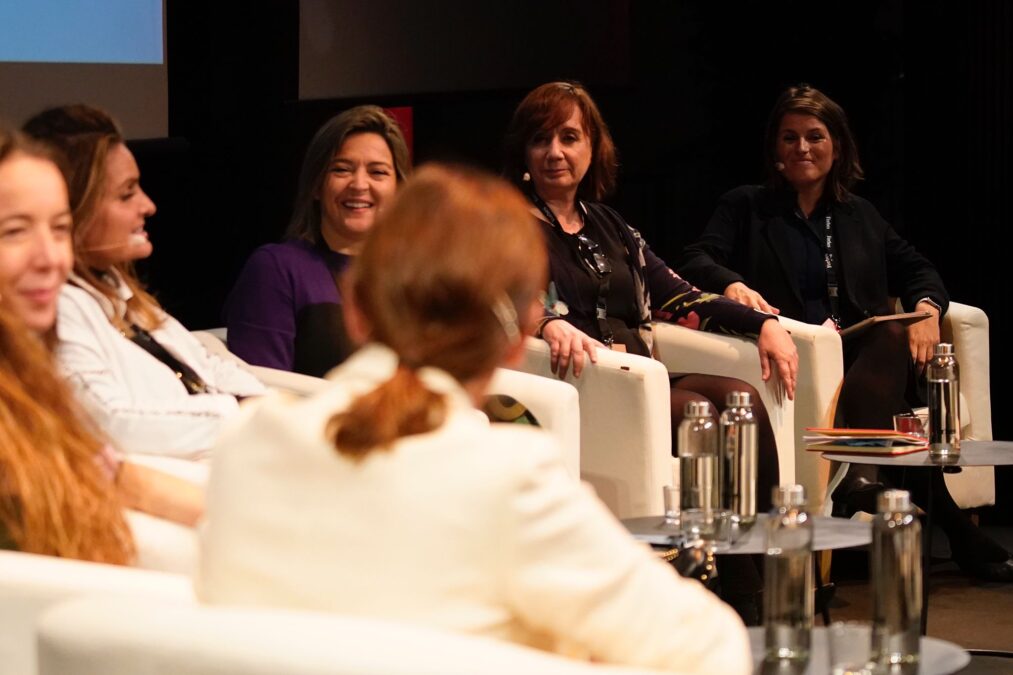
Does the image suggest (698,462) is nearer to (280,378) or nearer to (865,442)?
(865,442)

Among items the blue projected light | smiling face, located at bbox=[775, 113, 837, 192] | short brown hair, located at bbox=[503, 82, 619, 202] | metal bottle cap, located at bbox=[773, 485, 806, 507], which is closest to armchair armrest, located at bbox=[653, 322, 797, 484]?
short brown hair, located at bbox=[503, 82, 619, 202]

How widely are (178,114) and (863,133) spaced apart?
100 inches

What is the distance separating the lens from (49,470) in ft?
6.10

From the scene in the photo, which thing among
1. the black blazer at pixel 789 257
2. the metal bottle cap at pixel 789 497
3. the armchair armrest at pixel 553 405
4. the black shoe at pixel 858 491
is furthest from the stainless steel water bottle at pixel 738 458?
the black blazer at pixel 789 257

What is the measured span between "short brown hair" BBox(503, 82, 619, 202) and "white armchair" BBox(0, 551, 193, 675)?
2.85 m

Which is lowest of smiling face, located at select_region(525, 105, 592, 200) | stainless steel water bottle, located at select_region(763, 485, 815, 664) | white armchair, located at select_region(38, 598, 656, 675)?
stainless steel water bottle, located at select_region(763, 485, 815, 664)

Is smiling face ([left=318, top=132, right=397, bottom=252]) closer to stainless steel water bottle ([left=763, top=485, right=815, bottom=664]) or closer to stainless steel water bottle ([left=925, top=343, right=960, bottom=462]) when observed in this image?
stainless steel water bottle ([left=925, top=343, right=960, bottom=462])

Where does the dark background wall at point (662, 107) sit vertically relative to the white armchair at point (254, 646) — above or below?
above

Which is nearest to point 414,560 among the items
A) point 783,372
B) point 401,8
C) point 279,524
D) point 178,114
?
point 279,524

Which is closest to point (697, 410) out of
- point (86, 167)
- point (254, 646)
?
point (86, 167)

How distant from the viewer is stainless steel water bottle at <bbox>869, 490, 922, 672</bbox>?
74.3 inches

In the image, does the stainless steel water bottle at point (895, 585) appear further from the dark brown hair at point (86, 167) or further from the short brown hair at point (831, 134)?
the short brown hair at point (831, 134)

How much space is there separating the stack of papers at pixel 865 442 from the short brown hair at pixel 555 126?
1.14 metres

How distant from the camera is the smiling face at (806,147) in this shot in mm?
4957
